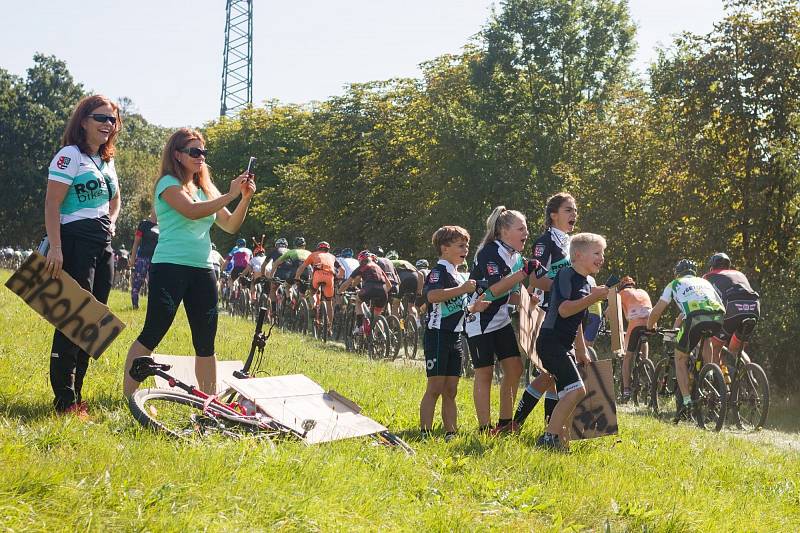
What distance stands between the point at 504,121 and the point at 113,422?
2860cm

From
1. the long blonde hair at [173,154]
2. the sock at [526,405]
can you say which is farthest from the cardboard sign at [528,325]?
the long blonde hair at [173,154]

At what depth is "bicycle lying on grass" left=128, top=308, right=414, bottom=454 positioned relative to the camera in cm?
515

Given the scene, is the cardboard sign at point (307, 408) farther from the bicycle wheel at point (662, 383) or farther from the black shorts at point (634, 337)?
the black shorts at point (634, 337)

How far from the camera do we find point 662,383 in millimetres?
12562

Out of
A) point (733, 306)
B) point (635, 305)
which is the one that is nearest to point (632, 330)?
point (635, 305)

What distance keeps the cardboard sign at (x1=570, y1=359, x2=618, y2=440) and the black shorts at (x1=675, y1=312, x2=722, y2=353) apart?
467cm

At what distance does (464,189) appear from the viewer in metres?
33.2

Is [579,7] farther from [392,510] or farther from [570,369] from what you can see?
[392,510]

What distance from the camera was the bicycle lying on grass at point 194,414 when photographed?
5148 mm

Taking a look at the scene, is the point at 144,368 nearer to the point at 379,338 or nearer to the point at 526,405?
the point at 526,405

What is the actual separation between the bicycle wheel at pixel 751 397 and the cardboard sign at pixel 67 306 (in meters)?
8.15

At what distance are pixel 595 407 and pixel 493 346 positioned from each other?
2.78 feet

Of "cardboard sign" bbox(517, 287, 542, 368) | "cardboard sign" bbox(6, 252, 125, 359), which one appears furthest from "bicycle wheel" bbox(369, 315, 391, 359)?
"cardboard sign" bbox(6, 252, 125, 359)

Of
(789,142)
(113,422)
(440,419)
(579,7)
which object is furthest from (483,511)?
(579,7)
